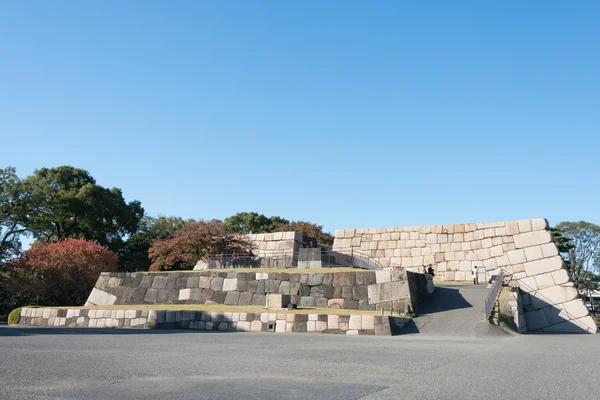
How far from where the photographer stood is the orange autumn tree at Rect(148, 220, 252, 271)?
29.0 metres

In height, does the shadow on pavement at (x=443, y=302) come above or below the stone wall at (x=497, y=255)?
below

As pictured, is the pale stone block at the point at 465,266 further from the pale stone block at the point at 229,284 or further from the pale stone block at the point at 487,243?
the pale stone block at the point at 229,284

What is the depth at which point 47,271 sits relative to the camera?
28359 millimetres

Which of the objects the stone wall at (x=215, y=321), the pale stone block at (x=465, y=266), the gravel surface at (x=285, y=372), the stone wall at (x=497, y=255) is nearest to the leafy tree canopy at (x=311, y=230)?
→ the stone wall at (x=497, y=255)

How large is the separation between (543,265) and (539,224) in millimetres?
2367

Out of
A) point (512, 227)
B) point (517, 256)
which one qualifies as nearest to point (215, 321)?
point (517, 256)

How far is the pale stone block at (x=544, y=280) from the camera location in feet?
80.7

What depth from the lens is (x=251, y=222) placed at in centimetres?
5959

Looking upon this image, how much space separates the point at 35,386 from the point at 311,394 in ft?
11.1

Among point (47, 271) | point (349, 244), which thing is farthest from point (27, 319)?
point (349, 244)

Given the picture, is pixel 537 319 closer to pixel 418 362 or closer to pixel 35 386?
pixel 418 362

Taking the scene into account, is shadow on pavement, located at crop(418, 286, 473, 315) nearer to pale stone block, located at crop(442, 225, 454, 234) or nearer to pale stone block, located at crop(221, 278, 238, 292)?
pale stone block, located at crop(442, 225, 454, 234)

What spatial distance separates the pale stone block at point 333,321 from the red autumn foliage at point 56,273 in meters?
18.9

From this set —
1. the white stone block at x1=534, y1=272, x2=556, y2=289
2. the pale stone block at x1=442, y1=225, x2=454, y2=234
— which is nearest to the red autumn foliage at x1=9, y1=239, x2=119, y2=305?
the pale stone block at x1=442, y1=225, x2=454, y2=234
